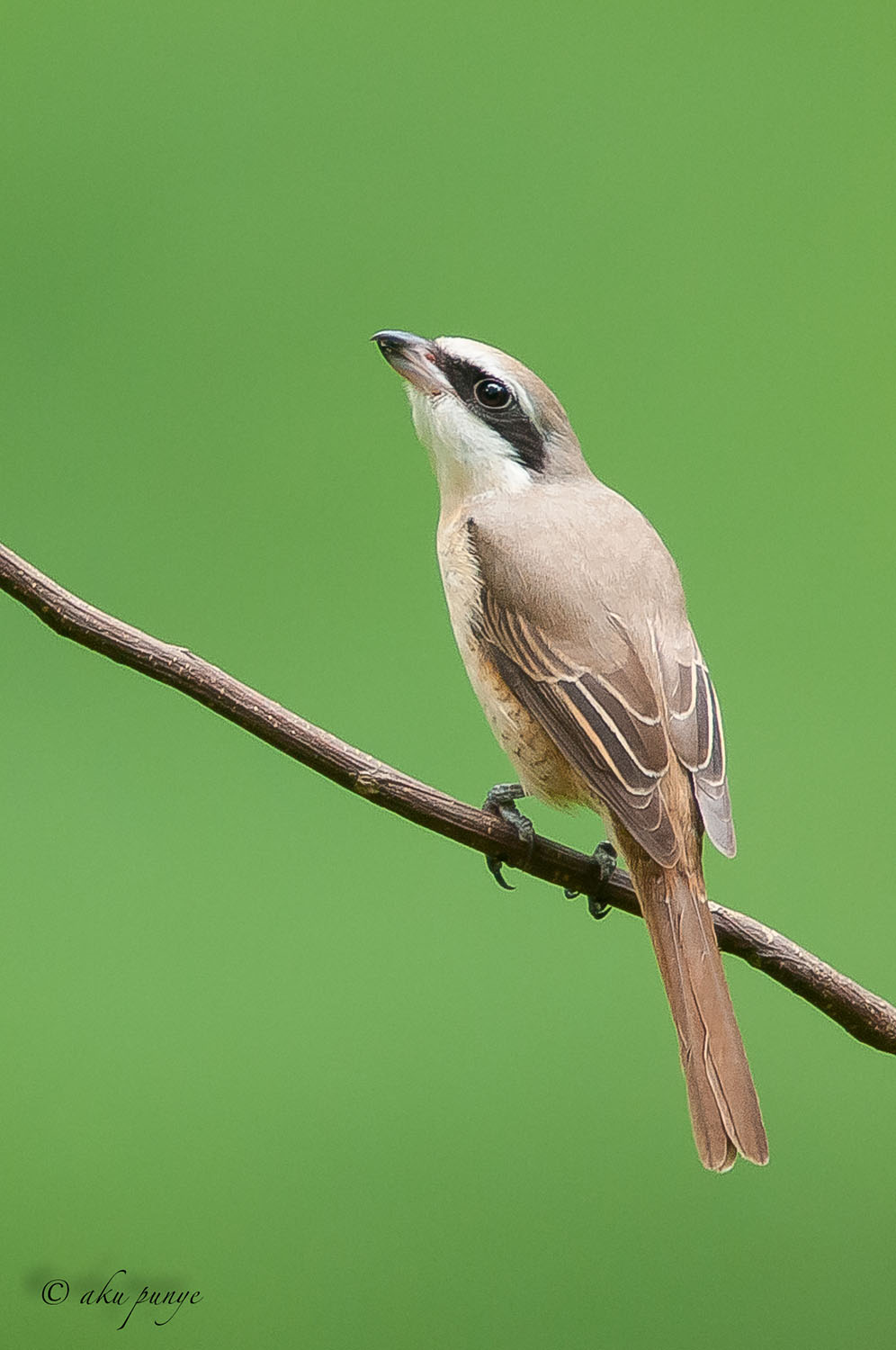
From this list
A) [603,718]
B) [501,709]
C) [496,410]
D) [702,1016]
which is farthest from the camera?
[496,410]

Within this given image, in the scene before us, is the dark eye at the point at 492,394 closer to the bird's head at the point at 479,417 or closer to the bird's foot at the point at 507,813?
the bird's head at the point at 479,417

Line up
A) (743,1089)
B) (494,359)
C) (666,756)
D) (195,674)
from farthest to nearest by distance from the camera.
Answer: (494,359), (666,756), (195,674), (743,1089)

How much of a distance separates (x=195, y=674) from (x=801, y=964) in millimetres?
678

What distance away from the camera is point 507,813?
5.23ft

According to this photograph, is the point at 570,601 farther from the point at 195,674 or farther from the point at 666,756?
the point at 195,674

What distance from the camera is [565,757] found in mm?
A: 1515

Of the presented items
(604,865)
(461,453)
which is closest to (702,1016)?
(604,865)

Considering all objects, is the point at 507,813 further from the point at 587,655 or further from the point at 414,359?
the point at 414,359

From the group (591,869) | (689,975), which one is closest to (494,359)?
(591,869)

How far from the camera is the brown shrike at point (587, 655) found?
52.9 inches

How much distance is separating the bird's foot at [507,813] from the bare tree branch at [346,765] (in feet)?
0.10

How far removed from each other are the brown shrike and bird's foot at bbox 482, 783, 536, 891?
0.7 inches

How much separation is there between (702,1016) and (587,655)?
43 cm

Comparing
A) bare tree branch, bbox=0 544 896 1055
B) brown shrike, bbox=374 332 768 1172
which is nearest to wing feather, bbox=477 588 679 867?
brown shrike, bbox=374 332 768 1172
